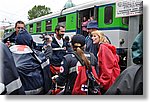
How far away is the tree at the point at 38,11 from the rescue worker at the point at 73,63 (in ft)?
0.92

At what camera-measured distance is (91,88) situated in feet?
6.53

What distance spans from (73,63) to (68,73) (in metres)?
0.08

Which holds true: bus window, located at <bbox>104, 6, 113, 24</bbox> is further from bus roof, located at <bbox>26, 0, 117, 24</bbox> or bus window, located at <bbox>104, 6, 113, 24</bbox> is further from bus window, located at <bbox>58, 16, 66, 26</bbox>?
bus window, located at <bbox>58, 16, 66, 26</bbox>

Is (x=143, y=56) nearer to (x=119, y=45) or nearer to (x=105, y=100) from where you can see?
(x=119, y=45)

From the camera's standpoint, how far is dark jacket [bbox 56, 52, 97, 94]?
1972mm

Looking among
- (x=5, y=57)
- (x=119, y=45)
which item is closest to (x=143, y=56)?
(x=119, y=45)

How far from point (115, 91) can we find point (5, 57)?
0.69 meters

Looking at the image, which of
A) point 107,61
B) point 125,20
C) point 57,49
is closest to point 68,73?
point 57,49

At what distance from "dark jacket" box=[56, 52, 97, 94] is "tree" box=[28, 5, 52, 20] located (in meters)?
0.36

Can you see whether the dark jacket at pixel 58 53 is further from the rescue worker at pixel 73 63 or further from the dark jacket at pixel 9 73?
the dark jacket at pixel 9 73

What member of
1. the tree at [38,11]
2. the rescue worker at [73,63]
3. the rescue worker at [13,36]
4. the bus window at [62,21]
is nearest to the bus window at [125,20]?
the rescue worker at [73,63]

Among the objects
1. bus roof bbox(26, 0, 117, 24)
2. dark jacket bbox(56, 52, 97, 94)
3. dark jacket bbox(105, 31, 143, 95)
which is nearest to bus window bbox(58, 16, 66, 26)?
bus roof bbox(26, 0, 117, 24)

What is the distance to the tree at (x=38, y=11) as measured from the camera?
2.01 meters

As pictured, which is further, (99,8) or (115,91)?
(99,8)
